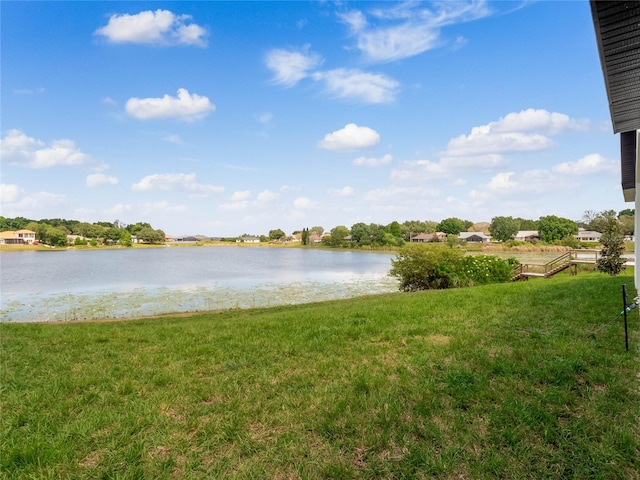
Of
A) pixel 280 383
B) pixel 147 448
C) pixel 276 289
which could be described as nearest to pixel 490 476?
pixel 280 383

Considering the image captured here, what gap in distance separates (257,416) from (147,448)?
3.11 ft

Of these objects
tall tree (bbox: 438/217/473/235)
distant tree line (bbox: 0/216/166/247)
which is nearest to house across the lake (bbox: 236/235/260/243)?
distant tree line (bbox: 0/216/166/247)

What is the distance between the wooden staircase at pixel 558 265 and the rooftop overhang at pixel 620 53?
20.1 m

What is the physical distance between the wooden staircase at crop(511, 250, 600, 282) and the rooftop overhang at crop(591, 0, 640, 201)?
20102 millimetres

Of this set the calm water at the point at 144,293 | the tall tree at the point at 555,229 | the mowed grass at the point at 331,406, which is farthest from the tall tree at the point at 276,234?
the mowed grass at the point at 331,406

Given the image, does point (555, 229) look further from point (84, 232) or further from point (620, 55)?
point (84, 232)

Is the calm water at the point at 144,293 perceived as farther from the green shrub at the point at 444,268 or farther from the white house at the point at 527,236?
the white house at the point at 527,236

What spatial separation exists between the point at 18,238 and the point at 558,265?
115 metres

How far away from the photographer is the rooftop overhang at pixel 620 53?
178cm

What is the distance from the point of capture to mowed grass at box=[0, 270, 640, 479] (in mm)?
2645

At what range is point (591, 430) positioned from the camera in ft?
9.64

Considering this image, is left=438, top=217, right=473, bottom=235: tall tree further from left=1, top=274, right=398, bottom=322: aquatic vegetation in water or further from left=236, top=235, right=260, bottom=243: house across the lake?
left=1, top=274, right=398, bottom=322: aquatic vegetation in water

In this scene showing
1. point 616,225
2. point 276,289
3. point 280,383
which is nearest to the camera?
point 280,383

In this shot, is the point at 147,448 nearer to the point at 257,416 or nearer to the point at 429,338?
the point at 257,416
